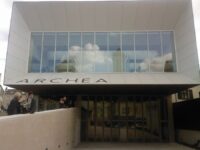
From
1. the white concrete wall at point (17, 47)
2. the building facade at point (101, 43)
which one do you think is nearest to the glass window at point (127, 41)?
the building facade at point (101, 43)

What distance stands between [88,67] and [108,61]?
1286mm

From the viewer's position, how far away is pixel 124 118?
686 inches

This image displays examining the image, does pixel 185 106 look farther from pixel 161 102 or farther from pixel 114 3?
pixel 114 3

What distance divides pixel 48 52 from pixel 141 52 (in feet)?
19.0

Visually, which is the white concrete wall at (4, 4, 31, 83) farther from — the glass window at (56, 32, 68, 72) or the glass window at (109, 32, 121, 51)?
the glass window at (109, 32, 121, 51)

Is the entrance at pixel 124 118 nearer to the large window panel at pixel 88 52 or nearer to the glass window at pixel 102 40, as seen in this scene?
the large window panel at pixel 88 52

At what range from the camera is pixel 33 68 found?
1588 cm

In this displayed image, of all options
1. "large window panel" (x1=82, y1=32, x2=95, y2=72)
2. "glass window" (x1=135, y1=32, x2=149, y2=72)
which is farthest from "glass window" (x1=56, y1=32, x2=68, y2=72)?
"glass window" (x1=135, y1=32, x2=149, y2=72)

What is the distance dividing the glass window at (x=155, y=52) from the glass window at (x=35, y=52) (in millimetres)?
6921

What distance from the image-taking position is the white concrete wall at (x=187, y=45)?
554 inches

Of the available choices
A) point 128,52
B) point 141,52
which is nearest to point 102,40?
point 128,52

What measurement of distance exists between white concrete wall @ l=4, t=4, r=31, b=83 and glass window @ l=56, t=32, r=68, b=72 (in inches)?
76.3

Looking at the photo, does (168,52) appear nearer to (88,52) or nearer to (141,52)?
(141,52)

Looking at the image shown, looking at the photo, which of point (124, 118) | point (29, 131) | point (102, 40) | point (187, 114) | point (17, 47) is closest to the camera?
point (29, 131)
